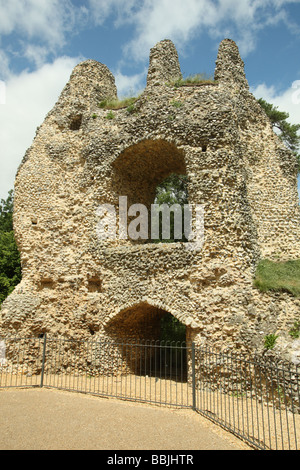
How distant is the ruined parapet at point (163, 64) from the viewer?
1309 centimetres

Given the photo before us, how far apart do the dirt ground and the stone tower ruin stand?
9.87 ft

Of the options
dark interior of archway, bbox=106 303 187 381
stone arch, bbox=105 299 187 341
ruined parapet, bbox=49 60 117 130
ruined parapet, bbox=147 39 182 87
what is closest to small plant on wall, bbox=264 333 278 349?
stone arch, bbox=105 299 187 341

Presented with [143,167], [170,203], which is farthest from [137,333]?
[170,203]

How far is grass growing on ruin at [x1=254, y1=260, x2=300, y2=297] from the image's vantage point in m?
9.47

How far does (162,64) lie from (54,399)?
12041 mm

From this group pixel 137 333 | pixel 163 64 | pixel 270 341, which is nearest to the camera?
pixel 270 341

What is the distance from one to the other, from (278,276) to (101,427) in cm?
623

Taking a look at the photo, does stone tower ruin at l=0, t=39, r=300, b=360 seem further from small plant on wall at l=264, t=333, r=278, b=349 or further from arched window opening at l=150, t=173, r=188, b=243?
arched window opening at l=150, t=173, r=188, b=243

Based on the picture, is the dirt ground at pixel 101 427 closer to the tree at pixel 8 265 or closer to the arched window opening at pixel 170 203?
the tree at pixel 8 265

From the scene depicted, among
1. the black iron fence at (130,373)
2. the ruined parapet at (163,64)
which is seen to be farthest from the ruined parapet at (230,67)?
the black iron fence at (130,373)

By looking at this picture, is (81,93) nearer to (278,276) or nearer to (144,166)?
(144,166)

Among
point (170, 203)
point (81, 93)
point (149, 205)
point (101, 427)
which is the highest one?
point (81, 93)

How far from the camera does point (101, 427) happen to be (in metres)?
6.33

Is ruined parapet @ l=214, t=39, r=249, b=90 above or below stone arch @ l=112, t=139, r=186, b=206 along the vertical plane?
above
